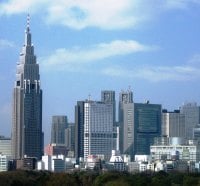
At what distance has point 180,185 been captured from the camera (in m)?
55.8

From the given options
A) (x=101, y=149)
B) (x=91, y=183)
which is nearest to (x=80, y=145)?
(x=101, y=149)

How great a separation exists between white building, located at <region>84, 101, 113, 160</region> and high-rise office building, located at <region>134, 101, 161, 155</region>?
5.45 m

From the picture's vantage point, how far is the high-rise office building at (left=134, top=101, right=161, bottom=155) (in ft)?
468

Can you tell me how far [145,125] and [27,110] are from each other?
25.0m

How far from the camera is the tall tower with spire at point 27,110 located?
418ft

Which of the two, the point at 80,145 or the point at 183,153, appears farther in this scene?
the point at 80,145

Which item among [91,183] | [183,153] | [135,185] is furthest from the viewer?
[183,153]

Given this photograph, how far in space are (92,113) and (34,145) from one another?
1926 cm

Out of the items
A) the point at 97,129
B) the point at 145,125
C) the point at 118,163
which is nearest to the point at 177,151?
the point at 118,163

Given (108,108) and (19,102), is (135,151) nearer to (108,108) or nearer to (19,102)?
(108,108)

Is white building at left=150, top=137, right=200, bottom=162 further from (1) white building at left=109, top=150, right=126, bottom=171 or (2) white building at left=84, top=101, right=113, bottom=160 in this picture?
(2) white building at left=84, top=101, right=113, bottom=160

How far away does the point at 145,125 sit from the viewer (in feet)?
473

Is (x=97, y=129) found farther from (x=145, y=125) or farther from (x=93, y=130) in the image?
(x=145, y=125)

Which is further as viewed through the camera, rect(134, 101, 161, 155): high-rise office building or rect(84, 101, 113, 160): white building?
rect(134, 101, 161, 155): high-rise office building
